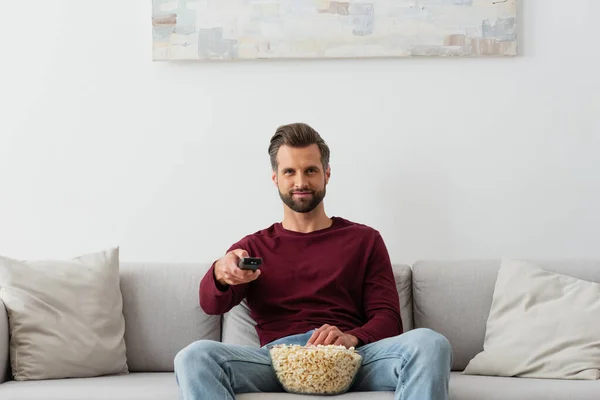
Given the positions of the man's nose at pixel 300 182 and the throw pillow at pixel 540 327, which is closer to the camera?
the throw pillow at pixel 540 327

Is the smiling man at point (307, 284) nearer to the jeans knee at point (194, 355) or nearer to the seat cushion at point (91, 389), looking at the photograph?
the jeans knee at point (194, 355)

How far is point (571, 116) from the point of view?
3.29m

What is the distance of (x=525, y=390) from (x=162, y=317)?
121 cm

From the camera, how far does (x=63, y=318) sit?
9.35 feet

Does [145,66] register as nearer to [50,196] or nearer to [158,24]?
[158,24]

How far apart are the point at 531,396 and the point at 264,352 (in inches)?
30.0

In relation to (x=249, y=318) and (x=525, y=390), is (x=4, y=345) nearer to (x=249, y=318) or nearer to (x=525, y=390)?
(x=249, y=318)

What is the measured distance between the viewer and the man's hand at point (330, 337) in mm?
2513

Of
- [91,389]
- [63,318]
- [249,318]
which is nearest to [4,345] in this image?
[63,318]

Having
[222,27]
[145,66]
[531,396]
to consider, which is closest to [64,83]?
[145,66]

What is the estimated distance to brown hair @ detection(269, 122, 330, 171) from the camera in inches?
114

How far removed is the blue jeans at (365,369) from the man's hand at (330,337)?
58mm

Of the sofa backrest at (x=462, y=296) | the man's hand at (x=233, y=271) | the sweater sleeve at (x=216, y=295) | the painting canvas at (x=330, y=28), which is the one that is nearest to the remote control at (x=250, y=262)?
the man's hand at (x=233, y=271)

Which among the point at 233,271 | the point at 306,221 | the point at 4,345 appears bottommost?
the point at 4,345
